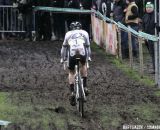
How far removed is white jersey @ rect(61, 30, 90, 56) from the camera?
14203 millimetres

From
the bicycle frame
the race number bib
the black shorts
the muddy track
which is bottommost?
the muddy track

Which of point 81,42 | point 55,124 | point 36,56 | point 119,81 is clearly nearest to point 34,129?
point 55,124

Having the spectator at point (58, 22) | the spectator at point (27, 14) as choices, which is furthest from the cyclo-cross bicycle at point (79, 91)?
the spectator at point (58, 22)

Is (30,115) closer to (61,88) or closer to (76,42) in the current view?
(76,42)

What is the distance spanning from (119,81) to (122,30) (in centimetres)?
491

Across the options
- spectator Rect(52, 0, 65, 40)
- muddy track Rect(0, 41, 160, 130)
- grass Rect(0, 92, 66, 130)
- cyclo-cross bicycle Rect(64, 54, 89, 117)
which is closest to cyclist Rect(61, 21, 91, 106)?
cyclo-cross bicycle Rect(64, 54, 89, 117)

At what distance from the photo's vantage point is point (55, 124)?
13.0 meters

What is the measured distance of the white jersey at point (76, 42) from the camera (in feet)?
46.6

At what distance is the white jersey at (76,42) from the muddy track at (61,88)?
1.29m

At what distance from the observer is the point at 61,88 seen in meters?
18.3

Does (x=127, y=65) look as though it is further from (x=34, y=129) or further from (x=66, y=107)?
(x=34, y=129)

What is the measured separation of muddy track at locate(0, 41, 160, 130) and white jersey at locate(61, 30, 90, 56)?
1.29 metres

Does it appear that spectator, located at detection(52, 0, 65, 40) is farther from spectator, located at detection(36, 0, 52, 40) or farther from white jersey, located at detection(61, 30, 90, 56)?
white jersey, located at detection(61, 30, 90, 56)

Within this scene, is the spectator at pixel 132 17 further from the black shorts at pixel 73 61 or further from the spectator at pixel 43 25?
the black shorts at pixel 73 61
